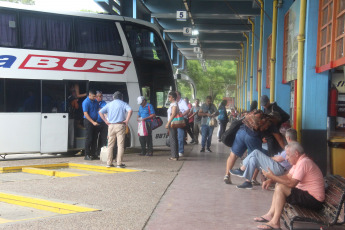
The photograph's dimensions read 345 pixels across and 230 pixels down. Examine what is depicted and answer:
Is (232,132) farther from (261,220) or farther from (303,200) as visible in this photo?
(303,200)

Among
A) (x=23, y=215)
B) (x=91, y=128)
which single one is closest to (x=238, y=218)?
(x=23, y=215)

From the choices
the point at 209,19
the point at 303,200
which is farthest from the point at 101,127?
the point at 209,19

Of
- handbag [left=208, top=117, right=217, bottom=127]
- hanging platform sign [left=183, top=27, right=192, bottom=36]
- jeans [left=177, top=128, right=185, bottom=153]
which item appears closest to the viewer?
jeans [left=177, top=128, right=185, bottom=153]

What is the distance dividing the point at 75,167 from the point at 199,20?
61.3 feet

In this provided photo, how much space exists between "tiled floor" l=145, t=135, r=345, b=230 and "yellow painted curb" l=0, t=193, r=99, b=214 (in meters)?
1.07

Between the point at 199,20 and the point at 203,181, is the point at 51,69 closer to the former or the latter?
the point at 203,181

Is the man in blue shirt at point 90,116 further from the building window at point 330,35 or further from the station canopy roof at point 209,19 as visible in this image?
the station canopy roof at point 209,19

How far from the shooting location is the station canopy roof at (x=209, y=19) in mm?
23938

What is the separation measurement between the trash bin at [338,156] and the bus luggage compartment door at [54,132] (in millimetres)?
6927


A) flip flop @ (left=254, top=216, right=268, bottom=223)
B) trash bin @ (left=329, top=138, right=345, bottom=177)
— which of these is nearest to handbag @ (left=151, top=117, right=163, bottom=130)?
trash bin @ (left=329, top=138, right=345, bottom=177)

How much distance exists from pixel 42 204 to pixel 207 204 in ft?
7.51

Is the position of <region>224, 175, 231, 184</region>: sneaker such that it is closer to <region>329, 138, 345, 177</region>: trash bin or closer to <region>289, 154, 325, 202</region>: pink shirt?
<region>329, 138, 345, 177</region>: trash bin

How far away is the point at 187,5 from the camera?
72.3 feet

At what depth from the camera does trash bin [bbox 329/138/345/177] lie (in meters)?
9.47
